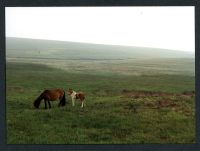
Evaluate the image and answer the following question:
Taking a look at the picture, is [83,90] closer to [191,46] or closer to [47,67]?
[47,67]

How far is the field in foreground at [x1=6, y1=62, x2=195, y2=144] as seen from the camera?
1241cm

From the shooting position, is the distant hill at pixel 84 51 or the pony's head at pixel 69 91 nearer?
the pony's head at pixel 69 91

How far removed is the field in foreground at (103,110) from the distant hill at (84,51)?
1.36ft

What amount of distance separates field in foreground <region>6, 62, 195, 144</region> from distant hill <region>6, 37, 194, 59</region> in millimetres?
415

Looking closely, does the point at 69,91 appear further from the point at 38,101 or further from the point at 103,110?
the point at 103,110

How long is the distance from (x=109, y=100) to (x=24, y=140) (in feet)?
7.69

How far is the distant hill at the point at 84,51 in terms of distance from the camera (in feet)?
42.0

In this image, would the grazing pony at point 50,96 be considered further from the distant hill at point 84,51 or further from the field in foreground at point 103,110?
the distant hill at point 84,51

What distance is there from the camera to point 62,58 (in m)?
12.9

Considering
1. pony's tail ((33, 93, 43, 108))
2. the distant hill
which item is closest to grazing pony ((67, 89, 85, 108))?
pony's tail ((33, 93, 43, 108))

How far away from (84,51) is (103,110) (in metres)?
1.59

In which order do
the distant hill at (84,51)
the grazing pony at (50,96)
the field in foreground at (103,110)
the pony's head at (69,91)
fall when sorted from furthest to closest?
the distant hill at (84,51) < the pony's head at (69,91) < the grazing pony at (50,96) < the field in foreground at (103,110)

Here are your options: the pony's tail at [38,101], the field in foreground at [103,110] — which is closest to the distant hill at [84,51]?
the field in foreground at [103,110]

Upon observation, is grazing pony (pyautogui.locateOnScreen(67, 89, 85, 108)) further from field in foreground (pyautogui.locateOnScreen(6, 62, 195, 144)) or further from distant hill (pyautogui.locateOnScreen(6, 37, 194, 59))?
distant hill (pyautogui.locateOnScreen(6, 37, 194, 59))
